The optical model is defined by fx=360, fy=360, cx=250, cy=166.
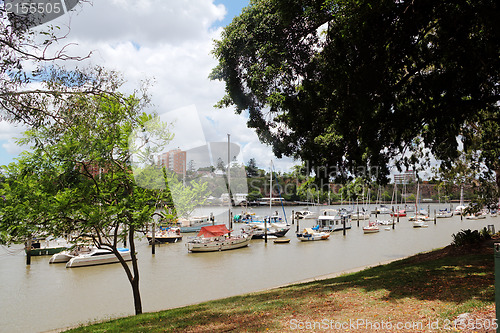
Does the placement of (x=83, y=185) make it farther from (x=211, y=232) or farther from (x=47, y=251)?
(x=47, y=251)

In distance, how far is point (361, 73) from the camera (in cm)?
984

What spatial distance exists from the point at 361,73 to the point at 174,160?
757cm

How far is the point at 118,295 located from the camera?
741 inches

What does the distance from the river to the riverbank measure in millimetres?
8026

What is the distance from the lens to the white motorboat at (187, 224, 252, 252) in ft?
108

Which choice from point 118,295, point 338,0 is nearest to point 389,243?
point 118,295

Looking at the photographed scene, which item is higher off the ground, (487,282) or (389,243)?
(487,282)

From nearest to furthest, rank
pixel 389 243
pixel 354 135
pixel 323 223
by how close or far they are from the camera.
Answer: pixel 354 135
pixel 389 243
pixel 323 223

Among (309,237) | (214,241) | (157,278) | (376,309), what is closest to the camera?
(376,309)

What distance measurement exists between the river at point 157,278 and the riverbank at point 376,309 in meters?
8.03

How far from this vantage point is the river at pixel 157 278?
16219 millimetres

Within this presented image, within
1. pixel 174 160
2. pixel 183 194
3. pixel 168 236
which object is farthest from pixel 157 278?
pixel 168 236

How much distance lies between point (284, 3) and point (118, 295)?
16.2 m

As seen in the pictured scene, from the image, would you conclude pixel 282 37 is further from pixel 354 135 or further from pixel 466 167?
pixel 466 167
